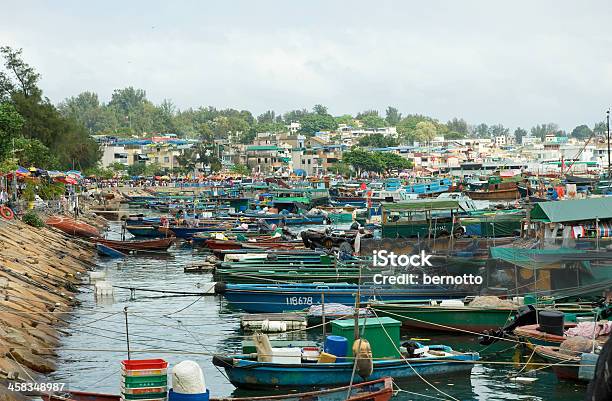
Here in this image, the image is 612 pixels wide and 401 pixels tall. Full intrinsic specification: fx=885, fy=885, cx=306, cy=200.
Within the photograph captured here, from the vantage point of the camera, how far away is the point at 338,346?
18172 mm

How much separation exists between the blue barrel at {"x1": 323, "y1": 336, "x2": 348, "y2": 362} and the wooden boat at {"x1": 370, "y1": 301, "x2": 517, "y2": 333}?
5164mm

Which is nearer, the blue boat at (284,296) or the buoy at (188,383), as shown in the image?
the buoy at (188,383)

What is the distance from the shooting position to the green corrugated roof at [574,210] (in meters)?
27.8

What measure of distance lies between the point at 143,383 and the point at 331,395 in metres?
3.68

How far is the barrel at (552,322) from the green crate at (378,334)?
12.5ft

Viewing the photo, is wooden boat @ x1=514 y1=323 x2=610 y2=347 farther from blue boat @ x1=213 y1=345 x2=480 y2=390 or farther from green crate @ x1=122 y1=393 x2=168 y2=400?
green crate @ x1=122 y1=393 x2=168 y2=400

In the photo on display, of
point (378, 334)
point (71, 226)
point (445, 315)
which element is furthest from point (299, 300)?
point (71, 226)

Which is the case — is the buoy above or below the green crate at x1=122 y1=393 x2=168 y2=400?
above

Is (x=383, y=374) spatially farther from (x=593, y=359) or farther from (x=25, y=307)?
(x=25, y=307)

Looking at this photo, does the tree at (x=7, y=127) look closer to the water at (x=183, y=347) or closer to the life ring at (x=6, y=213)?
the life ring at (x=6, y=213)

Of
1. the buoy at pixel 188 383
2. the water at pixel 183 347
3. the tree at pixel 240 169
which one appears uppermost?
the tree at pixel 240 169

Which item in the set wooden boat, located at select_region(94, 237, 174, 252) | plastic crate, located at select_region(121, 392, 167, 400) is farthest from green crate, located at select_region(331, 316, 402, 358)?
wooden boat, located at select_region(94, 237, 174, 252)

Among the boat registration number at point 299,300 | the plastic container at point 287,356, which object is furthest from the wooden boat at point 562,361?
the boat registration number at point 299,300

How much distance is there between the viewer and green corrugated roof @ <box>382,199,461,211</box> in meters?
40.5
